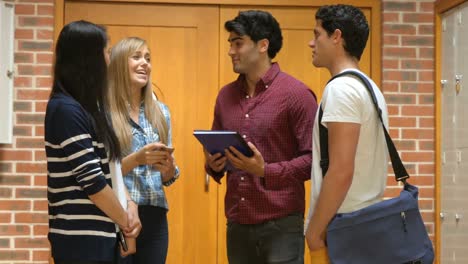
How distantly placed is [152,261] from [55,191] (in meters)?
0.80

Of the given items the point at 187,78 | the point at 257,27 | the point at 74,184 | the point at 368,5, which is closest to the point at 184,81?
the point at 187,78

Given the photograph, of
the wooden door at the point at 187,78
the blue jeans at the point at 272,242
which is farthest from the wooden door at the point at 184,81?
the blue jeans at the point at 272,242

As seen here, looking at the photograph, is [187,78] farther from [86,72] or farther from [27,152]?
[86,72]

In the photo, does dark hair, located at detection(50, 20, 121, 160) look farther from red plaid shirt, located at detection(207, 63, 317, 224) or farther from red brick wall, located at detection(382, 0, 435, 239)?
red brick wall, located at detection(382, 0, 435, 239)

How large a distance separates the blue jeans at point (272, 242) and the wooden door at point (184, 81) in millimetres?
1438

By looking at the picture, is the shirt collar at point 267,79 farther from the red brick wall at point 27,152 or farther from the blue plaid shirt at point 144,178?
the red brick wall at point 27,152

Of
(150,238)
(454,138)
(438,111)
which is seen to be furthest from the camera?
(438,111)

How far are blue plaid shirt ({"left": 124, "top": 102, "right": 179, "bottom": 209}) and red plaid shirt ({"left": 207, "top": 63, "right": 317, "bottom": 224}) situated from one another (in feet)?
0.86

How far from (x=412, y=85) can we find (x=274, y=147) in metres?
1.80

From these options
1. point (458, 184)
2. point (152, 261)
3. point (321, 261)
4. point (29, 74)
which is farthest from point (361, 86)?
point (29, 74)

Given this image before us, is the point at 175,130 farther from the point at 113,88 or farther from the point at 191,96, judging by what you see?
the point at 113,88

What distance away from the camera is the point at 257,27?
3115mm

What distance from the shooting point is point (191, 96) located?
14.5 ft

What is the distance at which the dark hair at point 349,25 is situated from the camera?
8.00 ft
